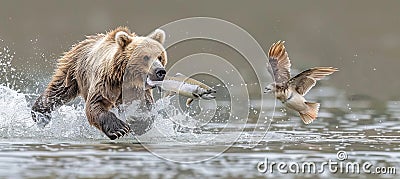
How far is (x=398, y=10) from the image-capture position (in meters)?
24.7

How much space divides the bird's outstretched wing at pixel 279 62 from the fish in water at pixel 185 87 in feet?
1.96

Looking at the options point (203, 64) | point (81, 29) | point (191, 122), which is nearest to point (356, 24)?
point (81, 29)

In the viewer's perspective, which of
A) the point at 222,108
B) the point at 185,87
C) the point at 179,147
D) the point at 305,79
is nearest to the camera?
the point at 179,147

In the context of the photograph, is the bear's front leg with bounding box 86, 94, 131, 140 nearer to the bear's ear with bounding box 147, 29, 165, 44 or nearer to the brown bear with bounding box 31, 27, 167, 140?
the brown bear with bounding box 31, 27, 167, 140

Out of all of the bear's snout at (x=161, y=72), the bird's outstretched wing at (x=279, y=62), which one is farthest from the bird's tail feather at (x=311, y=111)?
the bear's snout at (x=161, y=72)

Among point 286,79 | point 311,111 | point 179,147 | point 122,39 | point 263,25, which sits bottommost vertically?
point 179,147

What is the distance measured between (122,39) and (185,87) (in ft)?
2.94

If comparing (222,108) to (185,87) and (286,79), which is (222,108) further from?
(185,87)

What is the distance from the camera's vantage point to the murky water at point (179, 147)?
888 cm

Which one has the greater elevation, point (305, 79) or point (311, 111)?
point (305, 79)

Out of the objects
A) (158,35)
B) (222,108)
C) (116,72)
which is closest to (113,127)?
(116,72)

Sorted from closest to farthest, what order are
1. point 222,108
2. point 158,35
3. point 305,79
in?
point 305,79, point 158,35, point 222,108

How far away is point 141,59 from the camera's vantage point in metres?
10.9

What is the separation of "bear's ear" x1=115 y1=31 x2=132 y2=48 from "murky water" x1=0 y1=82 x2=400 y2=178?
0.93 meters
